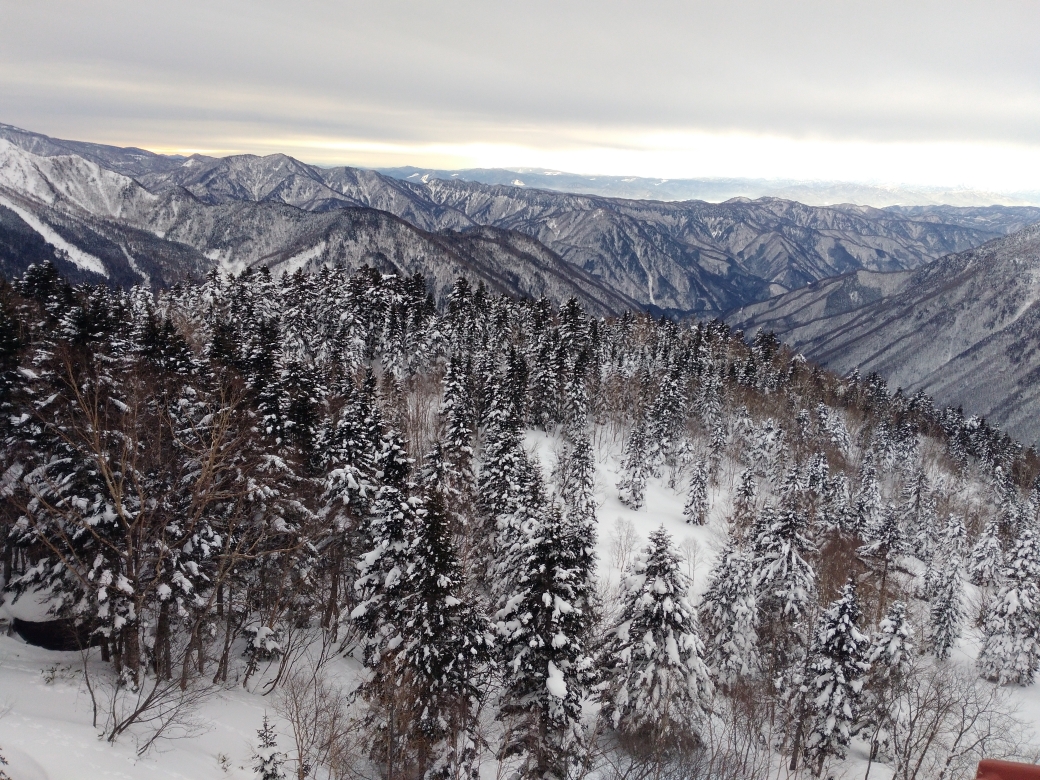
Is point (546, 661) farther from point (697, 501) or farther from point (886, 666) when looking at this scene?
point (697, 501)

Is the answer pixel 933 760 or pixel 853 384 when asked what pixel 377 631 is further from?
pixel 853 384

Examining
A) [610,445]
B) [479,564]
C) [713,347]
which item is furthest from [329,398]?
[713,347]

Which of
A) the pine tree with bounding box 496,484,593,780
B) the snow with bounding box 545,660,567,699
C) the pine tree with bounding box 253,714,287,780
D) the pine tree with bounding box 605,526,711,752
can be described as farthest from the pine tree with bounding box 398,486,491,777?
the pine tree with bounding box 605,526,711,752

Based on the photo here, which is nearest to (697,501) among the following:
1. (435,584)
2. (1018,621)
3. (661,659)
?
(1018,621)

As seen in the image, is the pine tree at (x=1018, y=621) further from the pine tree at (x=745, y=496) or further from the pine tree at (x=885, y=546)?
the pine tree at (x=745, y=496)

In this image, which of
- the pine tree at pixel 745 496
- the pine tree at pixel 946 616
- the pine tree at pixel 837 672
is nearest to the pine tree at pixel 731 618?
the pine tree at pixel 837 672

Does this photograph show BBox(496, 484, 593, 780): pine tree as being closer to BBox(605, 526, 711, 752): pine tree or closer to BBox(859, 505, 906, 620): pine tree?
BBox(605, 526, 711, 752): pine tree
